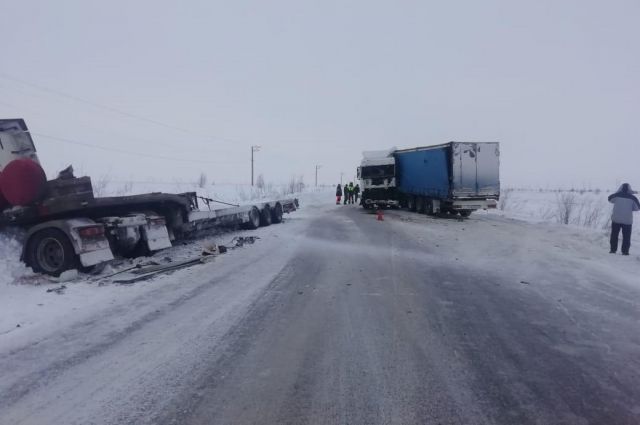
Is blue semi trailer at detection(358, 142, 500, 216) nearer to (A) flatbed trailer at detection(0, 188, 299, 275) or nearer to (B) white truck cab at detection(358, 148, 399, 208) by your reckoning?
(B) white truck cab at detection(358, 148, 399, 208)

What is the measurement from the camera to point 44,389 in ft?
11.4

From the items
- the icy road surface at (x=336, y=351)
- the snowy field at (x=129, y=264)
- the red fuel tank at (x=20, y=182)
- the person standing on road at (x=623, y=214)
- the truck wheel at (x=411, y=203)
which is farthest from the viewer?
the truck wheel at (x=411, y=203)

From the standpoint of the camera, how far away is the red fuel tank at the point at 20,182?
7.38m

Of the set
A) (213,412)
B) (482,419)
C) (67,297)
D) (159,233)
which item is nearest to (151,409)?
(213,412)

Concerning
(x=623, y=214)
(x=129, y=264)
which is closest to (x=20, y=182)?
(x=129, y=264)

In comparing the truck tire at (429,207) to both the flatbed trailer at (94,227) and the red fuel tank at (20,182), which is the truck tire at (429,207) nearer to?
the flatbed trailer at (94,227)

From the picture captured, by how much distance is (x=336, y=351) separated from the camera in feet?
14.0

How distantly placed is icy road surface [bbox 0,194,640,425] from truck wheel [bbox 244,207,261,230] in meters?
6.90

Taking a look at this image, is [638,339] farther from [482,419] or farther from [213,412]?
[213,412]

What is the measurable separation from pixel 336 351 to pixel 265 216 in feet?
40.3

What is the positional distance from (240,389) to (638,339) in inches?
173

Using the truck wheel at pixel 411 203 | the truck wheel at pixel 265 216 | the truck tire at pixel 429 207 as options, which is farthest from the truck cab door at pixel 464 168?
the truck wheel at pixel 265 216

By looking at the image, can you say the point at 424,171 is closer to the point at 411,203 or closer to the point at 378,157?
the point at 411,203

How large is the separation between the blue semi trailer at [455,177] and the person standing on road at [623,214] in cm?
881
